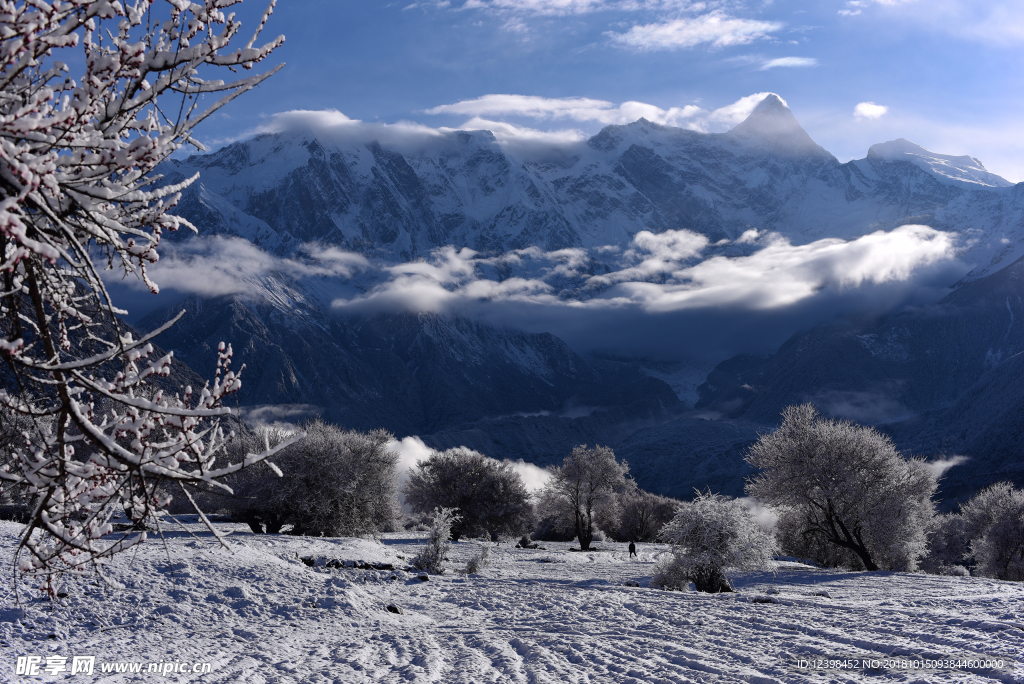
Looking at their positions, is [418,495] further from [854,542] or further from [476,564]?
[854,542]

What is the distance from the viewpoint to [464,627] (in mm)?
12609

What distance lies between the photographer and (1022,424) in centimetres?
13050

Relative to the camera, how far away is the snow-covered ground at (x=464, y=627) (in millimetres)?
8562

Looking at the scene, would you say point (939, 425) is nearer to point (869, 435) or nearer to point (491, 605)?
point (869, 435)

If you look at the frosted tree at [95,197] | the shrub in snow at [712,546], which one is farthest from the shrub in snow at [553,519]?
the frosted tree at [95,197]

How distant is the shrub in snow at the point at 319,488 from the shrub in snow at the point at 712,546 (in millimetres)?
18868

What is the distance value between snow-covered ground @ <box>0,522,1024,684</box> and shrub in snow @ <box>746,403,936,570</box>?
8.56 meters

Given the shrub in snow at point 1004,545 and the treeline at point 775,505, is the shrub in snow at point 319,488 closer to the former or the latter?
the treeline at point 775,505

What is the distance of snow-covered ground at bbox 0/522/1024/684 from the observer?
28.1 ft

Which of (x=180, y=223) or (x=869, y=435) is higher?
(x=180, y=223)

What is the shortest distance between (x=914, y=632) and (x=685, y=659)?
4.10 metres

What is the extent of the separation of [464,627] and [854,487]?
22081 millimetres

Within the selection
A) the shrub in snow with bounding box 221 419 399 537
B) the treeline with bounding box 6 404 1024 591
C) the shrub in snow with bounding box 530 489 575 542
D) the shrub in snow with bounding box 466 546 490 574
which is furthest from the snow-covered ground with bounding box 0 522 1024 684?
the shrub in snow with bounding box 530 489 575 542

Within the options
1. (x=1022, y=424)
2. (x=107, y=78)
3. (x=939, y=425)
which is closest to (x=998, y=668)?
(x=107, y=78)
